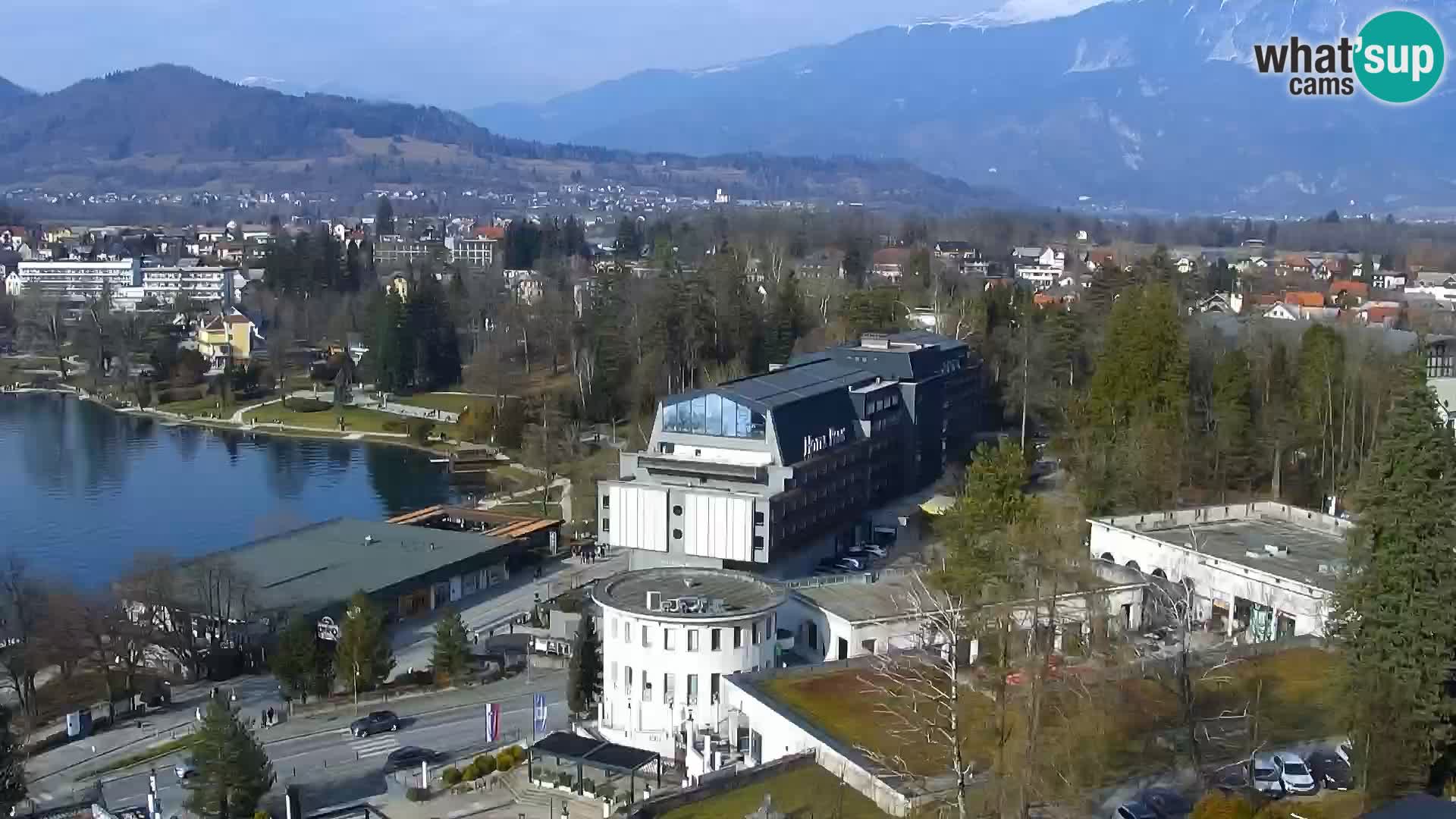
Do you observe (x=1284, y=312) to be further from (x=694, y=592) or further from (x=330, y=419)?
(x=694, y=592)

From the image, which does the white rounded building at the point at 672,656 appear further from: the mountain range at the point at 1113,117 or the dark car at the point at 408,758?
the mountain range at the point at 1113,117

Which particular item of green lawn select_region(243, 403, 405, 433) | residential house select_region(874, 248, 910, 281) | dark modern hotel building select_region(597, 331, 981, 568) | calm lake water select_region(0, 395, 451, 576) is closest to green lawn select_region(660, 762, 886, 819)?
dark modern hotel building select_region(597, 331, 981, 568)

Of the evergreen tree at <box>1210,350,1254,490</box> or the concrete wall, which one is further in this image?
the evergreen tree at <box>1210,350,1254,490</box>

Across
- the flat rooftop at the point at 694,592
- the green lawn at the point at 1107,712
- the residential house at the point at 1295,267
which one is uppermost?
the residential house at the point at 1295,267

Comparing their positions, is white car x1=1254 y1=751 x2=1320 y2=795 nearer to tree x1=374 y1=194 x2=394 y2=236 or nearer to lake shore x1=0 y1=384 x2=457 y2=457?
lake shore x1=0 y1=384 x2=457 y2=457

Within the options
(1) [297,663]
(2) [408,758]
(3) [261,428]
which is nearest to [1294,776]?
Answer: (2) [408,758]

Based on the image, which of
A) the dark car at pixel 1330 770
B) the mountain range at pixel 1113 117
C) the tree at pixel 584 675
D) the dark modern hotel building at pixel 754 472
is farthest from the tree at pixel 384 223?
the mountain range at pixel 1113 117

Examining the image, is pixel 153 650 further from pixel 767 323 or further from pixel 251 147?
pixel 251 147
